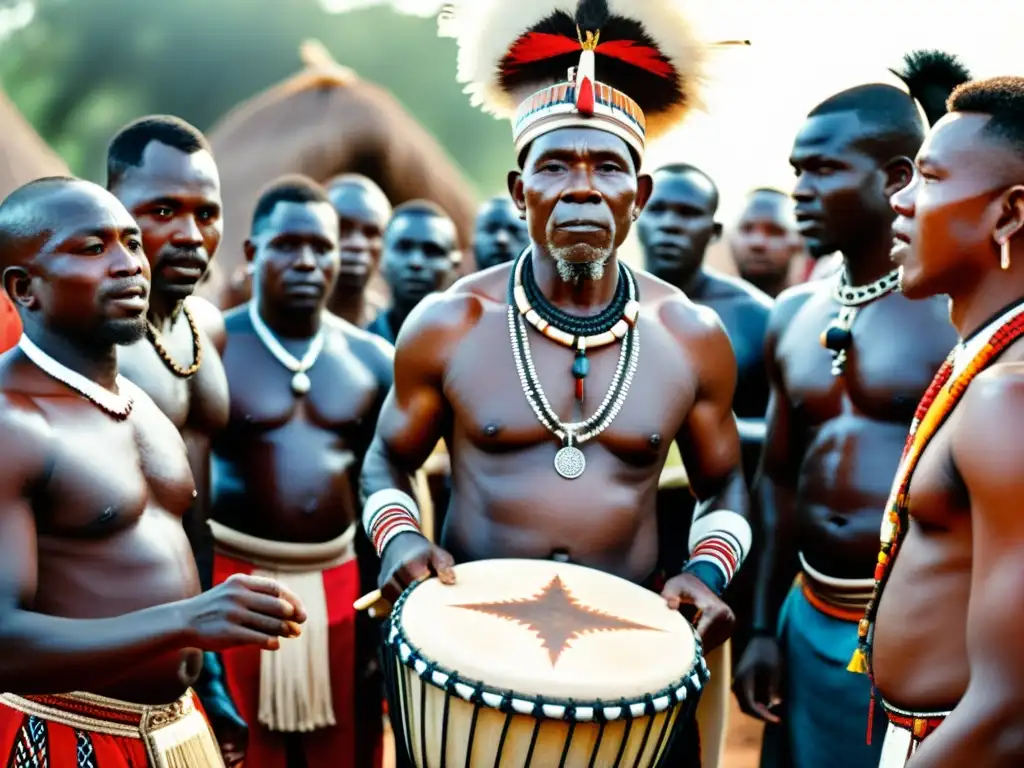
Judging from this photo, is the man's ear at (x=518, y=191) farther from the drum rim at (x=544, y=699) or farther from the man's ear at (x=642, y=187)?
the drum rim at (x=544, y=699)

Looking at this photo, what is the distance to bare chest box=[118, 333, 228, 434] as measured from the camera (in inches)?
140

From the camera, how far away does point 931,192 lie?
246cm

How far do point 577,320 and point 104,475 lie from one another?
1477mm

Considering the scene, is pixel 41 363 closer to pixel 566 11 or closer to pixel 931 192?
pixel 566 11

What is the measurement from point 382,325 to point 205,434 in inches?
98.5

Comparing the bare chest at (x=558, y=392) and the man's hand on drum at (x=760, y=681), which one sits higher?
the bare chest at (x=558, y=392)

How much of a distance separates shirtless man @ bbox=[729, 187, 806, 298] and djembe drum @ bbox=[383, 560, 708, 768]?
5.44 m

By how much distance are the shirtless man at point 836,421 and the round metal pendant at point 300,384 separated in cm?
185

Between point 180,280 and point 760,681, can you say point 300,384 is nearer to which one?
point 180,280

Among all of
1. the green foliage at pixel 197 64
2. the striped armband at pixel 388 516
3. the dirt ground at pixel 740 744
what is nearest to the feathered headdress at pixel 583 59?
the striped armband at pixel 388 516

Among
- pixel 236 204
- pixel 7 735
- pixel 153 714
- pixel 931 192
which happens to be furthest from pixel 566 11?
pixel 236 204

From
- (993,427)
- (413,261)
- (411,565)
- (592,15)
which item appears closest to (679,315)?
(592,15)

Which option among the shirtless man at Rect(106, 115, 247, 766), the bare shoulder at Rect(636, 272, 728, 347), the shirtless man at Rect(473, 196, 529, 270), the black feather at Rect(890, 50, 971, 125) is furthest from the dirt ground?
the black feather at Rect(890, 50, 971, 125)

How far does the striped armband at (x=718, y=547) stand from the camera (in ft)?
10.6
